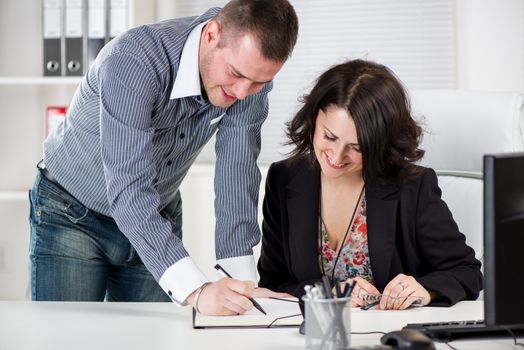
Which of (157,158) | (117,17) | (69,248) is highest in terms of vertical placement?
(117,17)

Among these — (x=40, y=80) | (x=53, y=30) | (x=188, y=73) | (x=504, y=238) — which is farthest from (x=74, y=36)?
(x=504, y=238)

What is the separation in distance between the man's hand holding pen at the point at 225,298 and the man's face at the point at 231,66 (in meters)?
0.40

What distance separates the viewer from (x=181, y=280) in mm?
1655

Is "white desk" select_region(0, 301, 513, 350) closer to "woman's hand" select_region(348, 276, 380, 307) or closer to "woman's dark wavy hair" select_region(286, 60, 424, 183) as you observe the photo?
"woman's hand" select_region(348, 276, 380, 307)

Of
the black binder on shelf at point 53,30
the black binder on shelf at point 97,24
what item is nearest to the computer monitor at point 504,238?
the black binder on shelf at point 97,24

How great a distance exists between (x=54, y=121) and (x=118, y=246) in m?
1.53

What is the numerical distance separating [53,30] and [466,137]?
5.86ft

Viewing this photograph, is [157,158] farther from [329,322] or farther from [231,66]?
[329,322]

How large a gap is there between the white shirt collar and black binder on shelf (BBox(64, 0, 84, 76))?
1.46 metres

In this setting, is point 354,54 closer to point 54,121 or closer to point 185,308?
point 54,121

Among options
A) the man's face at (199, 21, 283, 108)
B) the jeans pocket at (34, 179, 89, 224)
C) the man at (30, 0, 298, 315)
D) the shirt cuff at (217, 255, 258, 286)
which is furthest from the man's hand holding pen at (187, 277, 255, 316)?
the jeans pocket at (34, 179, 89, 224)

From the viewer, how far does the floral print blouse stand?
79.0 inches

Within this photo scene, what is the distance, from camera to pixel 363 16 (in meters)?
3.38

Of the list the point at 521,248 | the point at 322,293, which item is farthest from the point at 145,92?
the point at 521,248
